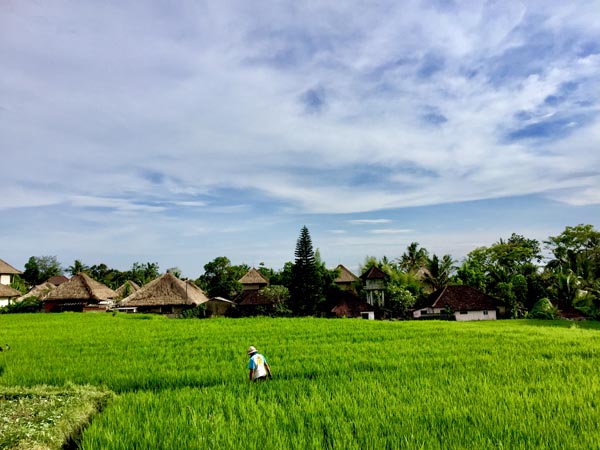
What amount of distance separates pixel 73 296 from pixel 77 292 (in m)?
0.42

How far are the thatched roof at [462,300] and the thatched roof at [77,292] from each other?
2662 cm

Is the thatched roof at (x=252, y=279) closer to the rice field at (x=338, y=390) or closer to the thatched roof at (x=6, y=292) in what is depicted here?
the thatched roof at (x=6, y=292)

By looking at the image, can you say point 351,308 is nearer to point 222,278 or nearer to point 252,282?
point 252,282

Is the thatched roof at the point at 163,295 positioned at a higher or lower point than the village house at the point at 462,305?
higher

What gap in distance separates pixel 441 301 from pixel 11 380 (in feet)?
86.4

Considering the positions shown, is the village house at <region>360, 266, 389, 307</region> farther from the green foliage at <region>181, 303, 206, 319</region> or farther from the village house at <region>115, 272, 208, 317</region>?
the village house at <region>115, 272, 208, 317</region>

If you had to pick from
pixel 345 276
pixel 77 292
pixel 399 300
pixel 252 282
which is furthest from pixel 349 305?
pixel 77 292

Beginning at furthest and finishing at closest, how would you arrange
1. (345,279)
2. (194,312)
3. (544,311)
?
(345,279), (194,312), (544,311)

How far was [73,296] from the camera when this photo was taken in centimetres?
3034

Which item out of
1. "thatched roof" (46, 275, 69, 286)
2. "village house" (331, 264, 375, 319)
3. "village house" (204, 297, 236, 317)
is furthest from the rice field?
"thatched roof" (46, 275, 69, 286)

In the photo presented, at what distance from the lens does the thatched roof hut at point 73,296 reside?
30.3 metres

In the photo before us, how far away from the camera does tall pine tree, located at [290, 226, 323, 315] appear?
29.6 m

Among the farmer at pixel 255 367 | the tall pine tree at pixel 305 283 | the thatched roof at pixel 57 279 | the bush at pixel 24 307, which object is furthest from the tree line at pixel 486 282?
the thatched roof at pixel 57 279

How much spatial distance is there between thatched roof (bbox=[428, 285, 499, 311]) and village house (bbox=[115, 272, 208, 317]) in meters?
19.0
